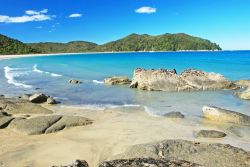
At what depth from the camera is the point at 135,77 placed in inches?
1220

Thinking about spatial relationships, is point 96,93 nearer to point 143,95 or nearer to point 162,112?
point 143,95

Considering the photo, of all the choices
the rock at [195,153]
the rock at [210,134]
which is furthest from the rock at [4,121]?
the rock at [210,134]

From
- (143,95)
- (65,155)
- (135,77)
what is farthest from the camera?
(135,77)

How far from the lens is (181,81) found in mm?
28844

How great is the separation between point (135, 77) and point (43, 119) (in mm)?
15812

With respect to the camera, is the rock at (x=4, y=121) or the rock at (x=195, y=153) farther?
the rock at (x=4, y=121)

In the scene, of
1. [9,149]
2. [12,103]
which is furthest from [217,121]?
[12,103]

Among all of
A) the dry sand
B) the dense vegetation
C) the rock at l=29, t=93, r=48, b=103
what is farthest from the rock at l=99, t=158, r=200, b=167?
the dense vegetation

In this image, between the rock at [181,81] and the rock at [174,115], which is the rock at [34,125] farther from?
the rock at [181,81]

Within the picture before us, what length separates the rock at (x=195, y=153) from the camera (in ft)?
31.5

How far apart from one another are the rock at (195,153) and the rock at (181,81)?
17083 millimetres

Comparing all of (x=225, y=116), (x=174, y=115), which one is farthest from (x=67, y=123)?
(x=225, y=116)

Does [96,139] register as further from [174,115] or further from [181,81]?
[181,81]

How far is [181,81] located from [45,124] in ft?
51.9
